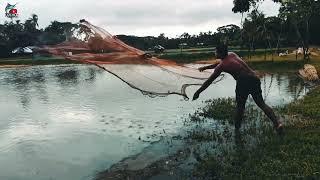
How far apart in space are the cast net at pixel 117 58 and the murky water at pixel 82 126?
1589 mm

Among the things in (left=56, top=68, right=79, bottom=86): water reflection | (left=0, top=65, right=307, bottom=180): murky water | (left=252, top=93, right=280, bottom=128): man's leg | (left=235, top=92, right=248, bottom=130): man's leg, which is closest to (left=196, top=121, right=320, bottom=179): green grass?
(left=252, top=93, right=280, bottom=128): man's leg

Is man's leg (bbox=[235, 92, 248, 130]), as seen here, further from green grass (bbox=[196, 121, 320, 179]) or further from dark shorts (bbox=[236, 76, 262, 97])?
green grass (bbox=[196, 121, 320, 179])

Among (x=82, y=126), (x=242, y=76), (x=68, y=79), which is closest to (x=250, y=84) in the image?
(x=242, y=76)

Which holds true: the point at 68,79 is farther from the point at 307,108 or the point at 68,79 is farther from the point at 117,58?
the point at 117,58

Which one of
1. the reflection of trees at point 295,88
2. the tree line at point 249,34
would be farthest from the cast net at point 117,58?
the reflection of trees at point 295,88

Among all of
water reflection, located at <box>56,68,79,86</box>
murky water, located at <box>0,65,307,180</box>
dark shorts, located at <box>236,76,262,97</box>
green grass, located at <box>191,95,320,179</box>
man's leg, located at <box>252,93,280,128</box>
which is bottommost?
water reflection, located at <box>56,68,79,86</box>

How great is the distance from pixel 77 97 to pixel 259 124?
13.7 m

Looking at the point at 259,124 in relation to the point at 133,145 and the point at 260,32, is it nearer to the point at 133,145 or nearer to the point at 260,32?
the point at 133,145

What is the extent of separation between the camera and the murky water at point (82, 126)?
11.2 meters

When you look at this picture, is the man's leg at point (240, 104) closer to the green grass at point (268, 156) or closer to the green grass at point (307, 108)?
the green grass at point (268, 156)

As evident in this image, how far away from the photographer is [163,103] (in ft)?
68.7

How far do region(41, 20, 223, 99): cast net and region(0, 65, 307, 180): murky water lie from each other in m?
1.59

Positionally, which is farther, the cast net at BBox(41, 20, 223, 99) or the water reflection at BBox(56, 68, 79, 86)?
the water reflection at BBox(56, 68, 79, 86)

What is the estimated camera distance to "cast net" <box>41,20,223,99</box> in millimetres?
11961
